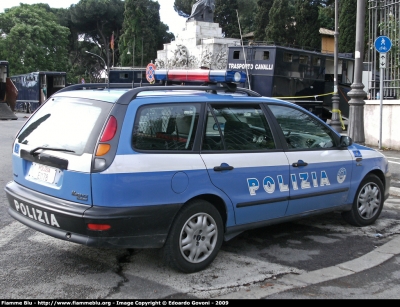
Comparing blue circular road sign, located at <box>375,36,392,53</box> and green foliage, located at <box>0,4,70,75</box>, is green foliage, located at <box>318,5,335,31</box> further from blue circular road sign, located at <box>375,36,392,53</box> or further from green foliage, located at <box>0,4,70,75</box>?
blue circular road sign, located at <box>375,36,392,53</box>

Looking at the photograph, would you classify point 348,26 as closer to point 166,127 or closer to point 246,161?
point 246,161

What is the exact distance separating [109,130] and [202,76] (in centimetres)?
159

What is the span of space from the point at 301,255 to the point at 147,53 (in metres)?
54.1

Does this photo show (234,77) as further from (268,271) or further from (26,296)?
(26,296)

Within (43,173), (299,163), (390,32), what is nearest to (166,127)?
(43,173)

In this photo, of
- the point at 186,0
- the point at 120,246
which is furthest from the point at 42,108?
the point at 186,0

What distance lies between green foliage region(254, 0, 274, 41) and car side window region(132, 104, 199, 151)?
164 feet

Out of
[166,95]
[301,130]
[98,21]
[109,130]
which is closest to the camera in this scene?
[109,130]

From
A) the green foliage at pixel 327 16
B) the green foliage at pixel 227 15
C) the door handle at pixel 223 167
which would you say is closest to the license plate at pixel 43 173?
the door handle at pixel 223 167

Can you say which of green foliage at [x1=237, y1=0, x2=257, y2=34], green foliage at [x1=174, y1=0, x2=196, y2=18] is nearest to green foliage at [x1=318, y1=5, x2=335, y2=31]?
green foliage at [x1=237, y1=0, x2=257, y2=34]

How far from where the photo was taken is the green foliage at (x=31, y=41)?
1949 inches

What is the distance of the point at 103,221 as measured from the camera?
12.2 feet

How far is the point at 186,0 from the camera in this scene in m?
67.4

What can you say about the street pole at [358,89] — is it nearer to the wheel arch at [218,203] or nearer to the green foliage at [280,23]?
the wheel arch at [218,203]
